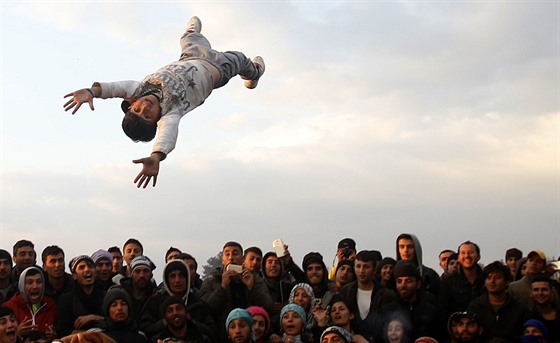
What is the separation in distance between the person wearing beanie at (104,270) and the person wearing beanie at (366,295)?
257cm

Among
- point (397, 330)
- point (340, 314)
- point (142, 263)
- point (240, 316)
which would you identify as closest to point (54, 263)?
point (142, 263)

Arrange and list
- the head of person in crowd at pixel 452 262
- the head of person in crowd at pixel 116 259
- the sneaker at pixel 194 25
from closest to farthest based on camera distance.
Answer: the head of person in crowd at pixel 452 262, the head of person in crowd at pixel 116 259, the sneaker at pixel 194 25

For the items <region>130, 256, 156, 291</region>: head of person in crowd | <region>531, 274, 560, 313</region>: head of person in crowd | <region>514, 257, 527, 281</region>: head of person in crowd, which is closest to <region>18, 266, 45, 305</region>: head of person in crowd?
<region>130, 256, 156, 291</region>: head of person in crowd

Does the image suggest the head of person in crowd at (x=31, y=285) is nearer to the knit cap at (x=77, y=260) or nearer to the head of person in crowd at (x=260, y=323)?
the knit cap at (x=77, y=260)

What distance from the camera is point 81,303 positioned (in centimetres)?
841

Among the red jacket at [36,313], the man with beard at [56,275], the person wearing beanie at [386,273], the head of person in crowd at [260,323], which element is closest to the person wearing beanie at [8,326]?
the red jacket at [36,313]

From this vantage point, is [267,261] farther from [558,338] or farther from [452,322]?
[558,338]

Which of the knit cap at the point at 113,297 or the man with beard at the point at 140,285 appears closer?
the knit cap at the point at 113,297

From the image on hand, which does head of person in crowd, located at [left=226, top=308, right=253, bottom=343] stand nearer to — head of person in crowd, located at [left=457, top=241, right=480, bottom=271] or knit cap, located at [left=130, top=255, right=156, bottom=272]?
knit cap, located at [left=130, top=255, right=156, bottom=272]

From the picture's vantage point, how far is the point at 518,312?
8078 millimetres

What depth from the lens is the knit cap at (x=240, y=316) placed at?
25.3 ft

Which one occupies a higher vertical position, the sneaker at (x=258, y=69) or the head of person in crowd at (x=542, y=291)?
the sneaker at (x=258, y=69)

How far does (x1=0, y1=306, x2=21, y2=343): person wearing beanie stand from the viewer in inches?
295

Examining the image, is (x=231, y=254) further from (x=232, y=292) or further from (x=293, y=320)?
(x=293, y=320)
